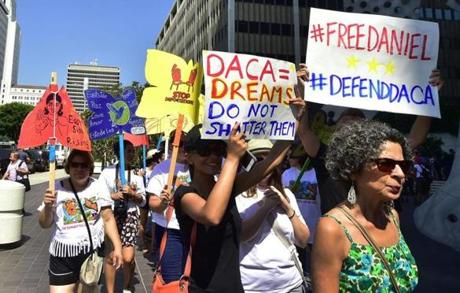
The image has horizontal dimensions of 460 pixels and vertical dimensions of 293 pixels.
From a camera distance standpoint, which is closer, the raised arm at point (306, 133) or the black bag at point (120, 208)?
the raised arm at point (306, 133)

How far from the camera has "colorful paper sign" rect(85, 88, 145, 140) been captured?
5824 mm

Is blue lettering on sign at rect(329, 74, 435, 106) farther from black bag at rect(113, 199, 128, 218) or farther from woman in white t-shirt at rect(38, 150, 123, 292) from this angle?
black bag at rect(113, 199, 128, 218)

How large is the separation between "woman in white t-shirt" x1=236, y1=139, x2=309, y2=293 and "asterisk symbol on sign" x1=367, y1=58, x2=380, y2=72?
38.0 inches

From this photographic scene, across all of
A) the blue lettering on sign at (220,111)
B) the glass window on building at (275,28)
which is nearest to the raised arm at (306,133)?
the blue lettering on sign at (220,111)

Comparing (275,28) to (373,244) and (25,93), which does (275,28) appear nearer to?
(373,244)

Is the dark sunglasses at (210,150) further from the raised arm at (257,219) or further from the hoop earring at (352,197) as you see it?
the hoop earring at (352,197)

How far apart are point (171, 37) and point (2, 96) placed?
9567cm

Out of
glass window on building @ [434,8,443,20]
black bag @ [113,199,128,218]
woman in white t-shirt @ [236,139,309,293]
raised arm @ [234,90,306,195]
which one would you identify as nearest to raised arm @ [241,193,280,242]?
woman in white t-shirt @ [236,139,309,293]

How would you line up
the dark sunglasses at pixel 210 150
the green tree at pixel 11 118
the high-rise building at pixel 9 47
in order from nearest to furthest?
the dark sunglasses at pixel 210 150 < the green tree at pixel 11 118 < the high-rise building at pixel 9 47

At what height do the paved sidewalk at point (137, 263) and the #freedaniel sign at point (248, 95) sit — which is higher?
the #freedaniel sign at point (248, 95)

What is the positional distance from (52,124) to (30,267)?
3537 millimetres

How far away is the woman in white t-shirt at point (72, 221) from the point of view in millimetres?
3701

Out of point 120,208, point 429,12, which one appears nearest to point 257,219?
point 120,208

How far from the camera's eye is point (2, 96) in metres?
153
